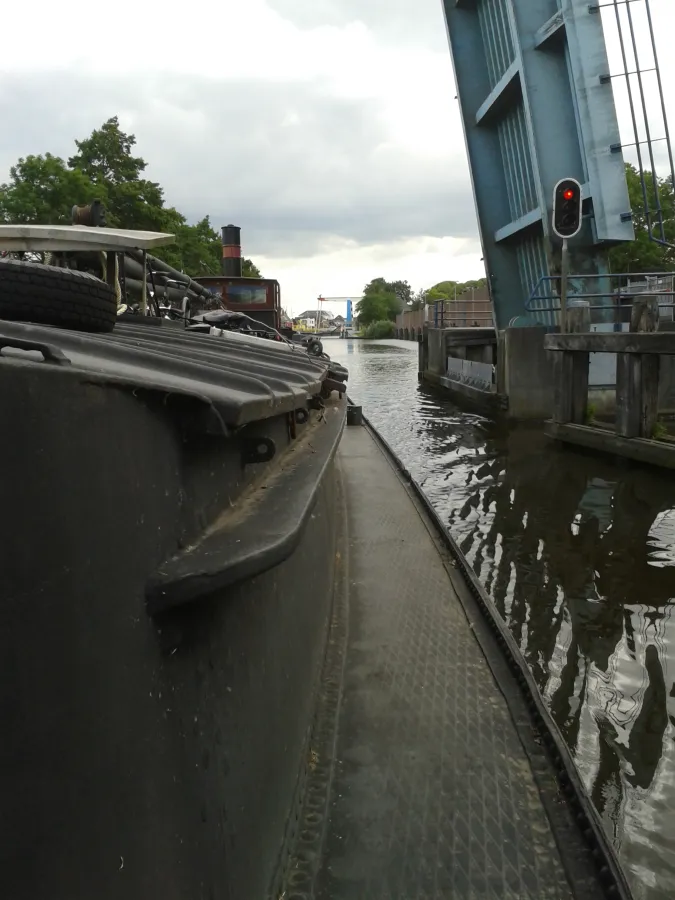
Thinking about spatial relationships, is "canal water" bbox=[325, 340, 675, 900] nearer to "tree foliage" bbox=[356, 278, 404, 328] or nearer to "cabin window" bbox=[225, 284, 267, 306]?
"cabin window" bbox=[225, 284, 267, 306]

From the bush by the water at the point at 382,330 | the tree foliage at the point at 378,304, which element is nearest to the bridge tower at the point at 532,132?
the bush by the water at the point at 382,330

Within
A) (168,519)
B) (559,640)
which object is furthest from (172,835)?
(559,640)

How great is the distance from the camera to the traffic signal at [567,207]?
402 inches

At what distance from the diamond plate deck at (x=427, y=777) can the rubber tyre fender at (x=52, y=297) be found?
1.62 m

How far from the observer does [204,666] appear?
1.22 meters

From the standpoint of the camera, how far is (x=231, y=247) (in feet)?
57.7

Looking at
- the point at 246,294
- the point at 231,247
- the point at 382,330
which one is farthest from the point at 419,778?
the point at 382,330

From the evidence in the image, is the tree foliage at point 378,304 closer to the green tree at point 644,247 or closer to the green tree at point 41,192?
the green tree at point 644,247

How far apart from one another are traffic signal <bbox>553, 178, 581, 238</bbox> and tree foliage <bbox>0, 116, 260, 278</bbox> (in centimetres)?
1429

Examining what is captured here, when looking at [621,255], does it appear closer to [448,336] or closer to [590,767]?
[448,336]

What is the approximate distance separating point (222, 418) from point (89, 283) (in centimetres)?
133

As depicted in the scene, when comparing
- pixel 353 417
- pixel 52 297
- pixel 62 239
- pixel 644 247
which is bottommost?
pixel 353 417

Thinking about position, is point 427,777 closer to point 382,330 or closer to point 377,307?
point 382,330

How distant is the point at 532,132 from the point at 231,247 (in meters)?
8.29
